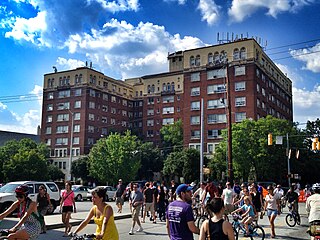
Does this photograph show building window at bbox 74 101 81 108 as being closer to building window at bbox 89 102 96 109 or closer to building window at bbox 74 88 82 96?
building window at bbox 74 88 82 96

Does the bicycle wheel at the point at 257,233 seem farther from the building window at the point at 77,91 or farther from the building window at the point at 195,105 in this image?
the building window at the point at 77,91

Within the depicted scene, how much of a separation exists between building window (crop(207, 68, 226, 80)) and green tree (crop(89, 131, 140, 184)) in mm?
19939

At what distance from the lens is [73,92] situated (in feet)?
292

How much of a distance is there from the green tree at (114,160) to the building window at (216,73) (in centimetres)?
1994

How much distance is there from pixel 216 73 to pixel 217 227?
70.0 metres

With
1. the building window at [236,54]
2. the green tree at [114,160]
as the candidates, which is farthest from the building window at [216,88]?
the green tree at [114,160]

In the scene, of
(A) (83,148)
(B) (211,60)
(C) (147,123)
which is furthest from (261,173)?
(C) (147,123)

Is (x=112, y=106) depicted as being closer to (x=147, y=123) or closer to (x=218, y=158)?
(x=147, y=123)

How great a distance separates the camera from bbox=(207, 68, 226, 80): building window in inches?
2864

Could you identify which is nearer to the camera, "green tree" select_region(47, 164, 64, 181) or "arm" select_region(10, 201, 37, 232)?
"arm" select_region(10, 201, 37, 232)

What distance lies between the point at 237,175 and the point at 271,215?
44.7 meters

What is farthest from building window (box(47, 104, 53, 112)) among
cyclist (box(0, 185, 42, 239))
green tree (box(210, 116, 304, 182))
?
cyclist (box(0, 185, 42, 239))

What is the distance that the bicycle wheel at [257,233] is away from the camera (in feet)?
38.9

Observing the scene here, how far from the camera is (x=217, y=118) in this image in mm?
72000
